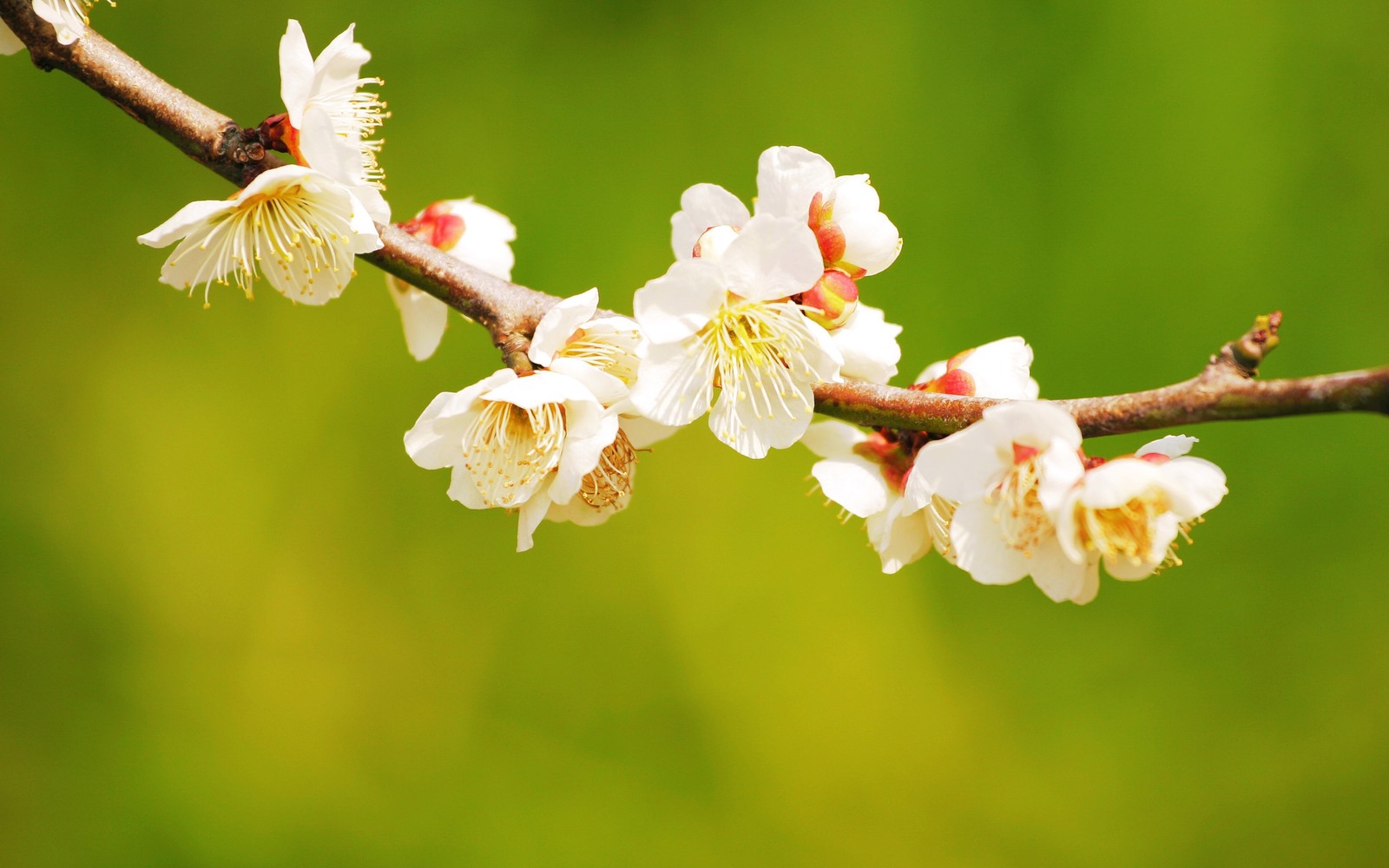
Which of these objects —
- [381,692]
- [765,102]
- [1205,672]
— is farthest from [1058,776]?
[765,102]

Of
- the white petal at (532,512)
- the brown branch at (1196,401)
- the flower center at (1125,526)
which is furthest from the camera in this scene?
the white petal at (532,512)

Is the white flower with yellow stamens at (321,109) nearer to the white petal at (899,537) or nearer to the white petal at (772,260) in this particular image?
the white petal at (772,260)

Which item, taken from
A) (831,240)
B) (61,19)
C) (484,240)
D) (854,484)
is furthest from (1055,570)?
(61,19)

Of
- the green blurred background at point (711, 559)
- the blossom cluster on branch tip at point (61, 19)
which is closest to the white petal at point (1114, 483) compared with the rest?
the blossom cluster on branch tip at point (61, 19)

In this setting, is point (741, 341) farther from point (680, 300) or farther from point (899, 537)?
point (899, 537)

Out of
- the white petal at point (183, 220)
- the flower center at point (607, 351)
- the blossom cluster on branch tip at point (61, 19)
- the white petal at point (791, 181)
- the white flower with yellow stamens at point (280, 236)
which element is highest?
the white petal at point (791, 181)

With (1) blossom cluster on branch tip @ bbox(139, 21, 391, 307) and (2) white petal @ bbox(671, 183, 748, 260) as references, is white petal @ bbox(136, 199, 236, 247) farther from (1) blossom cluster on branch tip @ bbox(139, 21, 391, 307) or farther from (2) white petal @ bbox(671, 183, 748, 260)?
(2) white petal @ bbox(671, 183, 748, 260)

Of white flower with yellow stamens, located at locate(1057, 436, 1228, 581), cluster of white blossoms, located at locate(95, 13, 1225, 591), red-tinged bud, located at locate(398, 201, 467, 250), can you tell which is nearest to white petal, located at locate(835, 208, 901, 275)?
cluster of white blossoms, located at locate(95, 13, 1225, 591)
